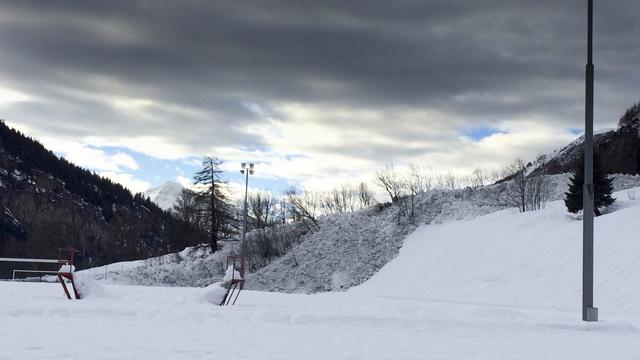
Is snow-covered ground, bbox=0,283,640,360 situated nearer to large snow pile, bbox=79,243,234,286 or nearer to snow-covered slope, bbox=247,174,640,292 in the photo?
snow-covered slope, bbox=247,174,640,292

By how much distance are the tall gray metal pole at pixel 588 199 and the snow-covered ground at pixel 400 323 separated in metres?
0.58

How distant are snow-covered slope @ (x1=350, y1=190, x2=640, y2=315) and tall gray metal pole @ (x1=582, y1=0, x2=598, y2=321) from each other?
560cm

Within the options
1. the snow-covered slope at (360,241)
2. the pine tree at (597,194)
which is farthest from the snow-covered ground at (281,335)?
the snow-covered slope at (360,241)

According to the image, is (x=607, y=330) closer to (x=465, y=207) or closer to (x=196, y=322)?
(x=196, y=322)

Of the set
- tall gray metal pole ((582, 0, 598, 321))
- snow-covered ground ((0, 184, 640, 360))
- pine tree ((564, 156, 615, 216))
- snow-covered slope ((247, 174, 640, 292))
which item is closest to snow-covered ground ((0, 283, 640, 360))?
snow-covered ground ((0, 184, 640, 360))

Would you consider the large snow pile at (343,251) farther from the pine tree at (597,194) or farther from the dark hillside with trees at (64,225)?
the dark hillside with trees at (64,225)

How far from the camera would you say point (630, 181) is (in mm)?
53188

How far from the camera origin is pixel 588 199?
1797 centimetres

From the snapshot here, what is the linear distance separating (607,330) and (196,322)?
902 centimetres

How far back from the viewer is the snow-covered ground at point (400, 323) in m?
10.3

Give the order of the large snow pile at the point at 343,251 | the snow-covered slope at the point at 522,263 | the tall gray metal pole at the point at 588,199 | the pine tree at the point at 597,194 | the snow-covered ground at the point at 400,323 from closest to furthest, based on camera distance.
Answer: the snow-covered ground at the point at 400,323
the tall gray metal pole at the point at 588,199
the snow-covered slope at the point at 522,263
the pine tree at the point at 597,194
the large snow pile at the point at 343,251

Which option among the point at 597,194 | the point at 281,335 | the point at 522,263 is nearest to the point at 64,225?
the point at 597,194

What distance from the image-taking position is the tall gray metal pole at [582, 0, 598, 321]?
17.3 metres

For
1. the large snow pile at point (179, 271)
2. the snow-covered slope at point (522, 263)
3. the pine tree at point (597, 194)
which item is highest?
the pine tree at point (597, 194)
